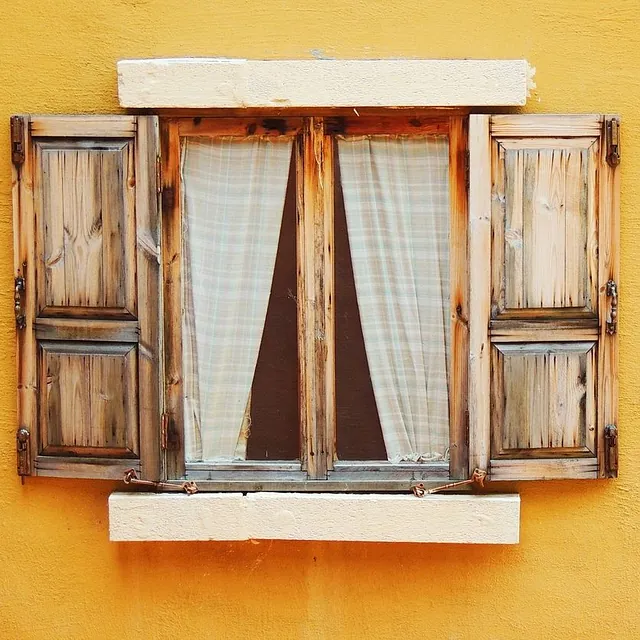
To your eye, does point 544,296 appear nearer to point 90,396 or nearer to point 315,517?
point 315,517

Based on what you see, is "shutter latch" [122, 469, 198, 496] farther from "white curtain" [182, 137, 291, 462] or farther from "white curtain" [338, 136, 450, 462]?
"white curtain" [338, 136, 450, 462]

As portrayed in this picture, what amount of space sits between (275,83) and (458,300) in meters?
1.07

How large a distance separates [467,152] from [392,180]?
0.99 ft

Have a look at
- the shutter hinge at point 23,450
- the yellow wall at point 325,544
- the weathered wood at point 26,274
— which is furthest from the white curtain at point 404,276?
the shutter hinge at point 23,450

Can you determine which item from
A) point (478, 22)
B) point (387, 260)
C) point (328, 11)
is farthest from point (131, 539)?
point (478, 22)

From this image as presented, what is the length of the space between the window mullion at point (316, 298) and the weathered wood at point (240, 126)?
63mm

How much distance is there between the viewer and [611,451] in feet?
10.0

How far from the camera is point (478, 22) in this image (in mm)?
3066

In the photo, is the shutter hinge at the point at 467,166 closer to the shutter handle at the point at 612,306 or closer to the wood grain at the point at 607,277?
the wood grain at the point at 607,277

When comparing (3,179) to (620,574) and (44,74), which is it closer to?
(44,74)

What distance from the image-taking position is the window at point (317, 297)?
3.03 meters

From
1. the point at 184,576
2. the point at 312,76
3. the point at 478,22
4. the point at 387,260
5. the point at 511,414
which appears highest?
the point at 478,22

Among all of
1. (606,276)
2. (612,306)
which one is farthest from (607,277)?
(612,306)

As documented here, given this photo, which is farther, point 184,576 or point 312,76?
point 184,576
